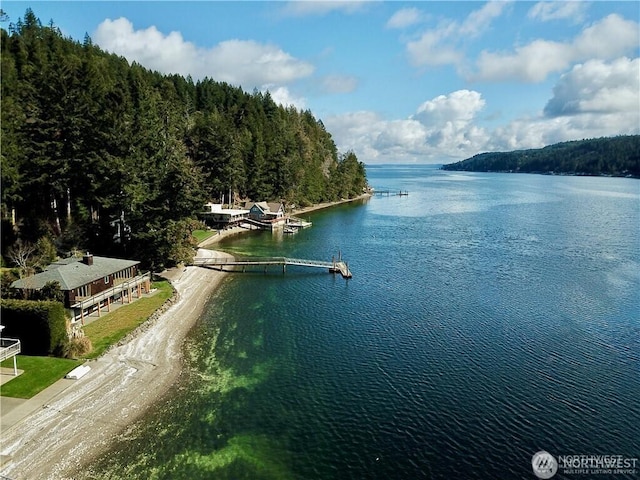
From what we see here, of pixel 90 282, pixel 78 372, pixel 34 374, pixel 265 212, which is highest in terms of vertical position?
pixel 265 212

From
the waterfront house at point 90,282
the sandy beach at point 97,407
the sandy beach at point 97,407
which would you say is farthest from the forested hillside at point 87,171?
the sandy beach at point 97,407

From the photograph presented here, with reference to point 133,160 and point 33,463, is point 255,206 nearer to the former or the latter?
point 133,160

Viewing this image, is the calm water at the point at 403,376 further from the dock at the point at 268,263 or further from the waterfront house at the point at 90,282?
the waterfront house at the point at 90,282

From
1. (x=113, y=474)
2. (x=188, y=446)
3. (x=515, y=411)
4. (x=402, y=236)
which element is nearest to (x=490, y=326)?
(x=515, y=411)

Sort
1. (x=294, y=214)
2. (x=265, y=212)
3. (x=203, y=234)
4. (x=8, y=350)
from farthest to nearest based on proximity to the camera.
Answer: (x=294, y=214)
(x=265, y=212)
(x=203, y=234)
(x=8, y=350)

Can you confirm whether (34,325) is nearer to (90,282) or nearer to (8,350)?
(8,350)

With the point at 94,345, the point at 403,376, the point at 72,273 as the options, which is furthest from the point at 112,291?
the point at 403,376
